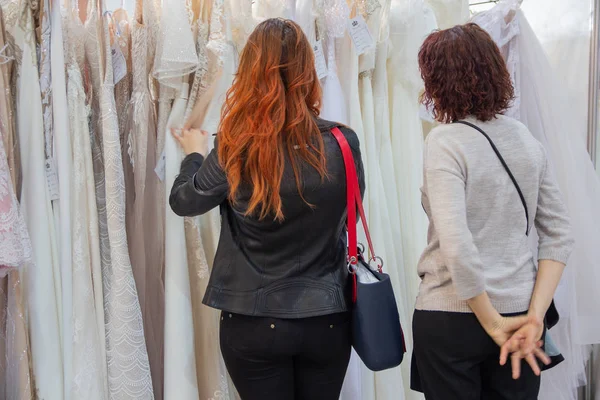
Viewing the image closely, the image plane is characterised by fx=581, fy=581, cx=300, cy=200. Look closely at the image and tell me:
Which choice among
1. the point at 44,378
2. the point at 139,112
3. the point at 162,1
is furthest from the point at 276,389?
the point at 162,1

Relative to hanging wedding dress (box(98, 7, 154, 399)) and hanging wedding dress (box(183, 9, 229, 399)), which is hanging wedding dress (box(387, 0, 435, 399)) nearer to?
hanging wedding dress (box(183, 9, 229, 399))

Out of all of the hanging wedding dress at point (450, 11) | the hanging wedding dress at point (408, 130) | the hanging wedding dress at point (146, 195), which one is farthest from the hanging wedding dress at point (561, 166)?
the hanging wedding dress at point (146, 195)

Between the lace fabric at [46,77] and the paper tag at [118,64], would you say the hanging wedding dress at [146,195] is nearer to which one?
the paper tag at [118,64]

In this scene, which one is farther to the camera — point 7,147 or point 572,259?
point 572,259

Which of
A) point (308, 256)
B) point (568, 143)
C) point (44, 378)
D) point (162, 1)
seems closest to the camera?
point (308, 256)

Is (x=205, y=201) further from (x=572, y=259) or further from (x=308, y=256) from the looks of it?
(x=572, y=259)

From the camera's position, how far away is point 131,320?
1423 millimetres

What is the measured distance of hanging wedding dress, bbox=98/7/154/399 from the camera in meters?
1.42

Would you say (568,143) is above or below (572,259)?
above

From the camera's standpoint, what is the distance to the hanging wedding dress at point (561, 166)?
181cm

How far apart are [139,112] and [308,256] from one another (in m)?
0.63

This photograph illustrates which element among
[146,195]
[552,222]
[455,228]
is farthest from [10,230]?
[552,222]

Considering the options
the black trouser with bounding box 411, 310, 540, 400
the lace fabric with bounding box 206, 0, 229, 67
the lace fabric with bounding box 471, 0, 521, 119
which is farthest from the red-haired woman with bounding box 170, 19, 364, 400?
the lace fabric with bounding box 471, 0, 521, 119

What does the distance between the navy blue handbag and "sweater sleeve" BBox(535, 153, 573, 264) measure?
0.34 m
